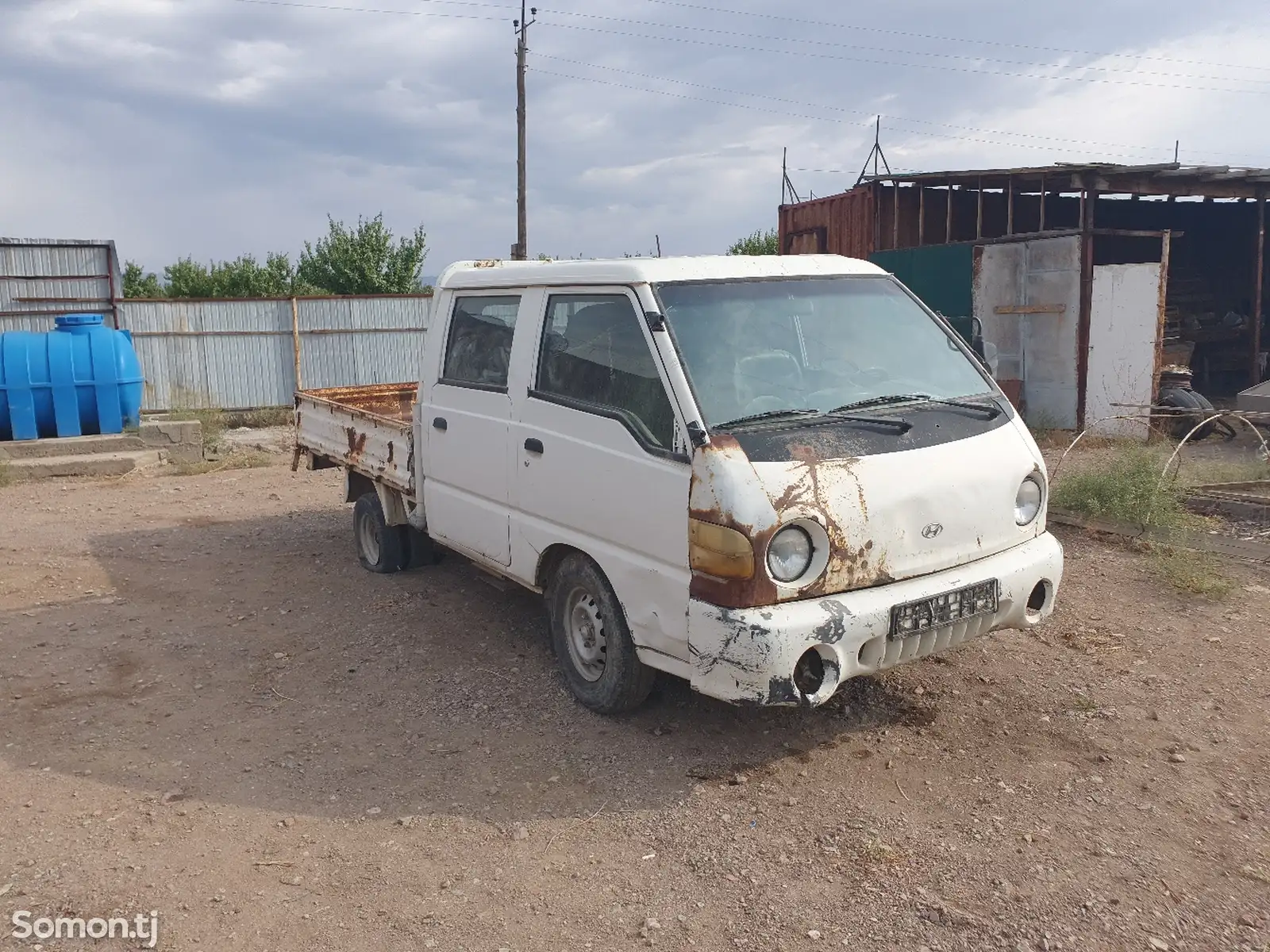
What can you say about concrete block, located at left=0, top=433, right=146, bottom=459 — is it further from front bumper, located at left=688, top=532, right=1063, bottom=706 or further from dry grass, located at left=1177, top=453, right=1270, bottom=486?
dry grass, located at left=1177, top=453, right=1270, bottom=486

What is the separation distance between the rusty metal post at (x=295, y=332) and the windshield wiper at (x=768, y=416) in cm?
1477

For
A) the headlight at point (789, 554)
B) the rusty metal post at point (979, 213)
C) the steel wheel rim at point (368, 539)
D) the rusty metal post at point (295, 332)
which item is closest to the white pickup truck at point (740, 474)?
the headlight at point (789, 554)

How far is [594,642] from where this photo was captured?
4574 millimetres

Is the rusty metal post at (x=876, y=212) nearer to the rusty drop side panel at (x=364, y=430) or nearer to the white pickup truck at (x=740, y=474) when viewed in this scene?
the rusty drop side panel at (x=364, y=430)

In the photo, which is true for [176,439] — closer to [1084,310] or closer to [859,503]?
[859,503]

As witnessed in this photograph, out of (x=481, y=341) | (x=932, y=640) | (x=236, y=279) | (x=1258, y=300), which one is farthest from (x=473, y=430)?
(x=236, y=279)

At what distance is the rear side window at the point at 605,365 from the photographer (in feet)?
13.4

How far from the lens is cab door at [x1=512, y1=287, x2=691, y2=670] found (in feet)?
12.8

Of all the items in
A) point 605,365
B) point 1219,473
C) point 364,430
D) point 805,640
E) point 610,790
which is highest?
point 605,365

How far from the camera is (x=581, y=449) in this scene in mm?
4402

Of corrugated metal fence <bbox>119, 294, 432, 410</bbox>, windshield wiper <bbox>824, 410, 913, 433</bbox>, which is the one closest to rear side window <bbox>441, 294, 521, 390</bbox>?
windshield wiper <bbox>824, 410, 913, 433</bbox>

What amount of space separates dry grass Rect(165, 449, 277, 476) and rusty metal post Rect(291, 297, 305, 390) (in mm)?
4482

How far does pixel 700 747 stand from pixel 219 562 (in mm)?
4696

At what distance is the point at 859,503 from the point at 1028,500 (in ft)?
3.44
